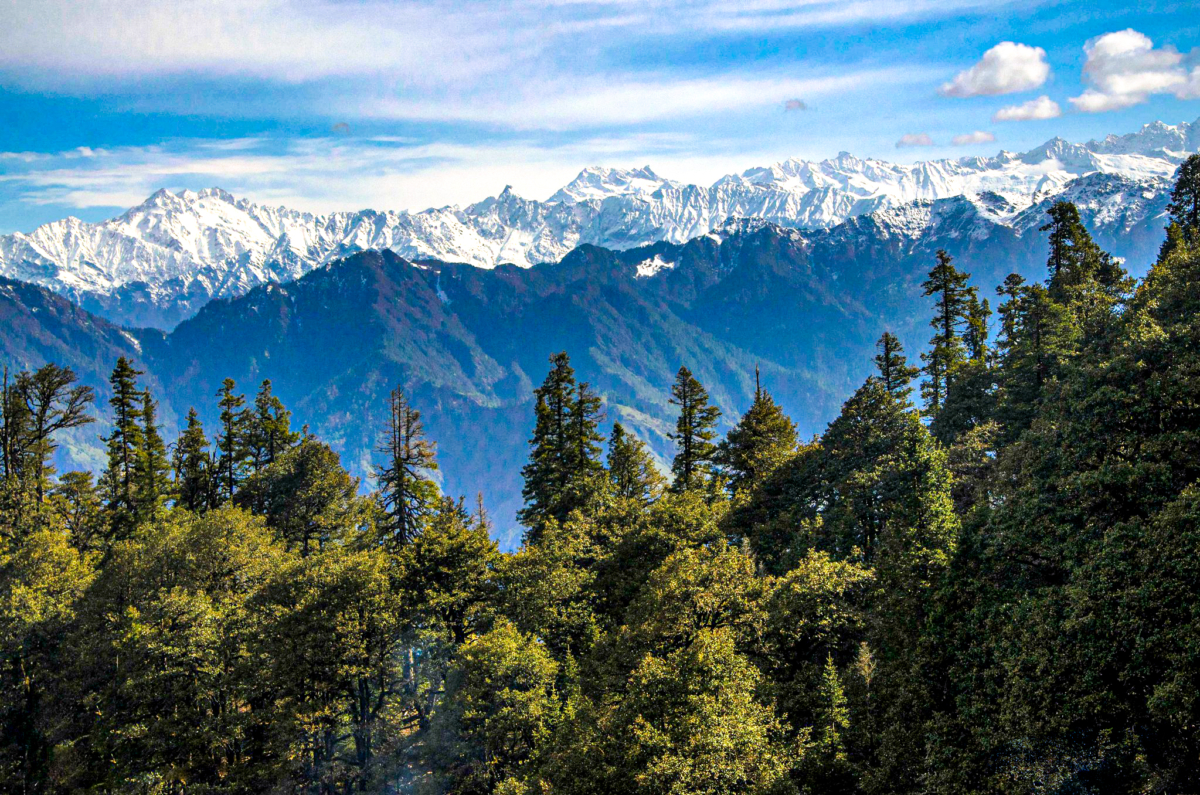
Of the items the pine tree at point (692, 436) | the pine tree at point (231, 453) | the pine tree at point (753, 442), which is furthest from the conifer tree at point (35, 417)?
the pine tree at point (753, 442)

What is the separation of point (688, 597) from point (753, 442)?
30329mm

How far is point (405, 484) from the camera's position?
65.8 meters

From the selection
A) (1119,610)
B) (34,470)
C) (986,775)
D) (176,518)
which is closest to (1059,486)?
(1119,610)

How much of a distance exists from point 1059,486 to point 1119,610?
564cm

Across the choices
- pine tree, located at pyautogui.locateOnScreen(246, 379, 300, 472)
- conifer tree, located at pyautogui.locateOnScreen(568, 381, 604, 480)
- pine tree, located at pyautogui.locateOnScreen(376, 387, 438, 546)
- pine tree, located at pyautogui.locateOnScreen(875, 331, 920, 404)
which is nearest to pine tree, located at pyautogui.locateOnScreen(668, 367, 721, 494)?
conifer tree, located at pyautogui.locateOnScreen(568, 381, 604, 480)

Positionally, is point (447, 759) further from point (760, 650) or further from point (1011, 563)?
point (1011, 563)

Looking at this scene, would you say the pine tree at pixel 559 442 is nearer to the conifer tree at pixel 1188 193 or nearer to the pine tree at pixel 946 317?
the pine tree at pixel 946 317

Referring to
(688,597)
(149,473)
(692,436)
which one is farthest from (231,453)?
(688,597)

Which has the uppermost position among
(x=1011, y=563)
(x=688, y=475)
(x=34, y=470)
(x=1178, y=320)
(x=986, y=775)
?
(x=34, y=470)

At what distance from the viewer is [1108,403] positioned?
26.9 metres

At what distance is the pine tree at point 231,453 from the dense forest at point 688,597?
0.43 meters

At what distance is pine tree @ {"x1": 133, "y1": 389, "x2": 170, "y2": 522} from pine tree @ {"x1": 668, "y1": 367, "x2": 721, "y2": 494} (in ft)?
152

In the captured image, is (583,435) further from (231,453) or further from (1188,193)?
(1188,193)

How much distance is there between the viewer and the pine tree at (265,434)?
266 feet
